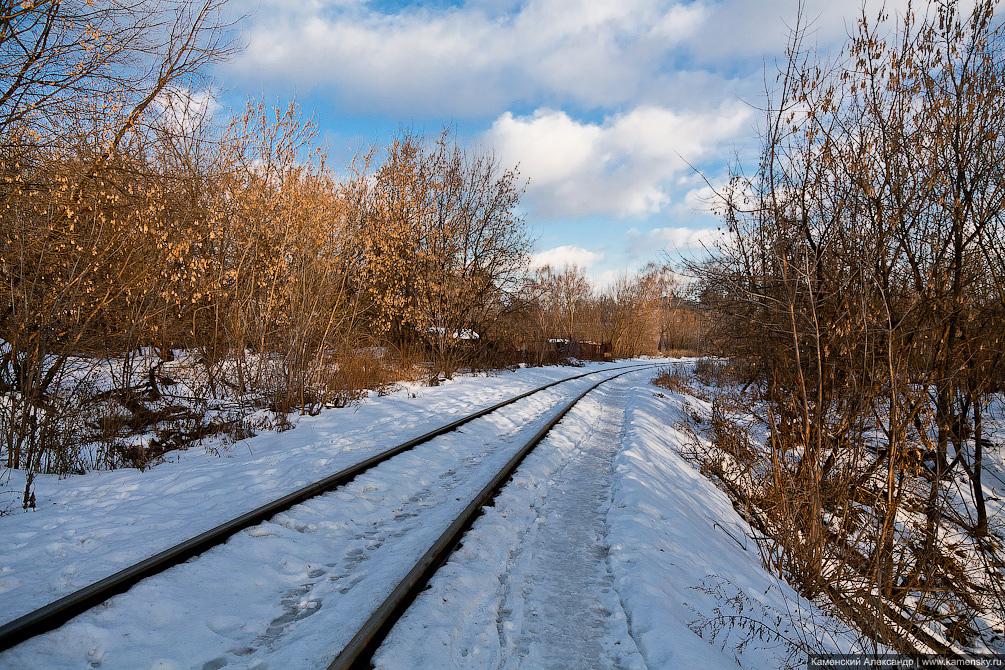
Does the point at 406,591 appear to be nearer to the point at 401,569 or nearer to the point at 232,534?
the point at 401,569

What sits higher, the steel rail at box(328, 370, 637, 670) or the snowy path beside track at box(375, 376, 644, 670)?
the steel rail at box(328, 370, 637, 670)

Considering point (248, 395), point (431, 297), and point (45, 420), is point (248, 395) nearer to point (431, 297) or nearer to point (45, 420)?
point (45, 420)

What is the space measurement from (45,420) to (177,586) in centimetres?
450

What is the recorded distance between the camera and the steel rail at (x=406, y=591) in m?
2.61

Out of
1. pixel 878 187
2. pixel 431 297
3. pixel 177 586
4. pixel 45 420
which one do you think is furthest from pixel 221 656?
pixel 431 297

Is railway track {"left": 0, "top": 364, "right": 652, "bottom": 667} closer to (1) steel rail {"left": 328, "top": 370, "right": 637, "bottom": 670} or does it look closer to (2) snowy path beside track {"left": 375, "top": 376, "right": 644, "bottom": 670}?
(1) steel rail {"left": 328, "top": 370, "right": 637, "bottom": 670}

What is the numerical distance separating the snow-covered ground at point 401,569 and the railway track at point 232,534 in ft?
0.30

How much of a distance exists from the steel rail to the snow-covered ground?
0.08 meters

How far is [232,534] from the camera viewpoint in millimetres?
4211

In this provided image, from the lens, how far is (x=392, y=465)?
6441 millimetres

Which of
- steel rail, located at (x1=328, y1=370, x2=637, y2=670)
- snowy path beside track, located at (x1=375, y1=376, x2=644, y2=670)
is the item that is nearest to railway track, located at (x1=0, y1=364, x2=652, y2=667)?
steel rail, located at (x1=328, y1=370, x2=637, y2=670)

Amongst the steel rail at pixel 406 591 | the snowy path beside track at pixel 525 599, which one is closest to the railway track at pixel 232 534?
the steel rail at pixel 406 591

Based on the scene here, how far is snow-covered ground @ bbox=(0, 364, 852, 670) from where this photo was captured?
2.92 metres

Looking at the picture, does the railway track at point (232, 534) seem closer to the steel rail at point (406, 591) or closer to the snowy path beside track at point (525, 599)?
the steel rail at point (406, 591)
